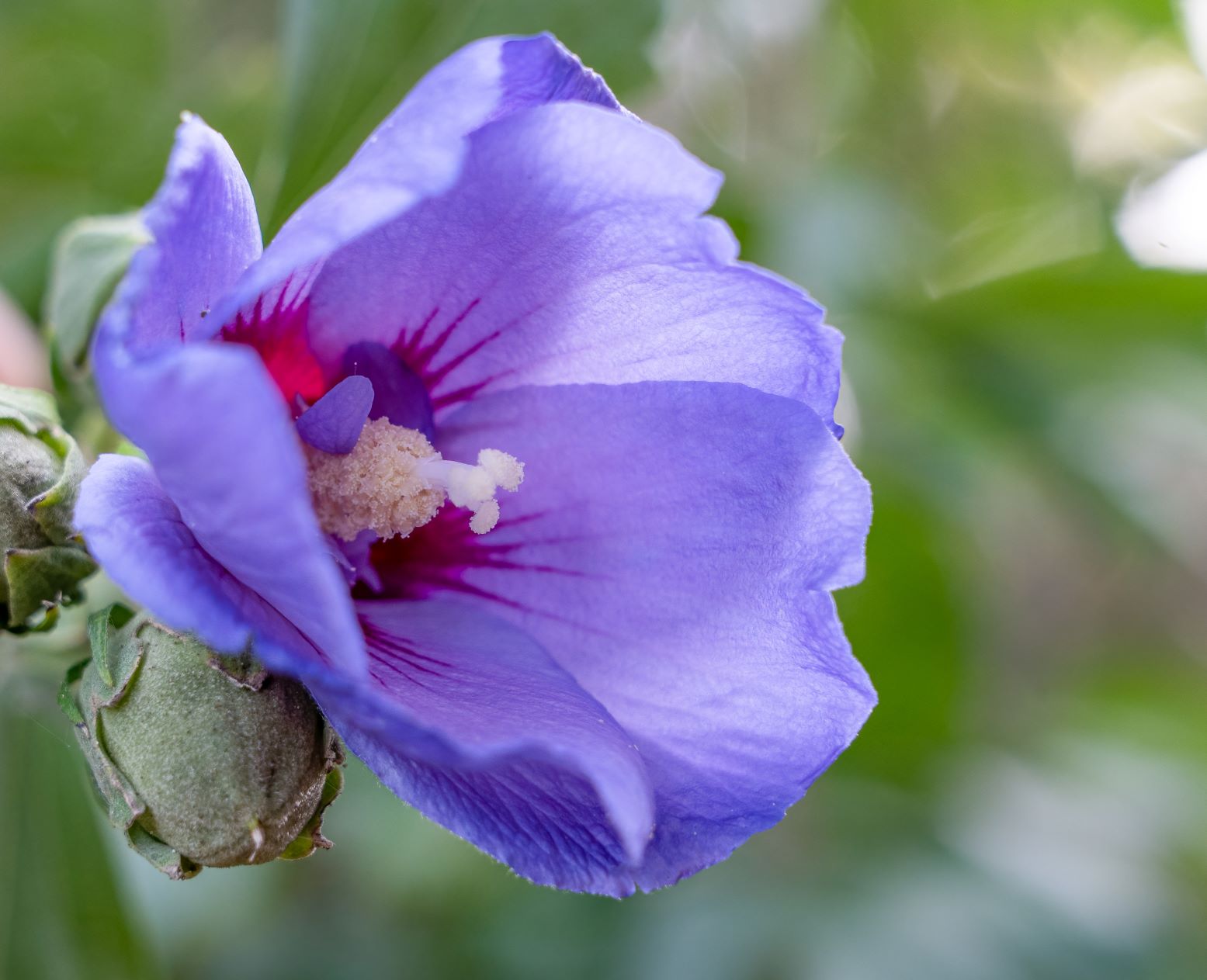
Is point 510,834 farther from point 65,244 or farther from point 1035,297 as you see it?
point 1035,297

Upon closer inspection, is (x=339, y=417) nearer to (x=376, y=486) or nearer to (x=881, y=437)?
(x=376, y=486)

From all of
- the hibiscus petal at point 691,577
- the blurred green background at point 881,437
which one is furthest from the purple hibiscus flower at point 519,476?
the blurred green background at point 881,437

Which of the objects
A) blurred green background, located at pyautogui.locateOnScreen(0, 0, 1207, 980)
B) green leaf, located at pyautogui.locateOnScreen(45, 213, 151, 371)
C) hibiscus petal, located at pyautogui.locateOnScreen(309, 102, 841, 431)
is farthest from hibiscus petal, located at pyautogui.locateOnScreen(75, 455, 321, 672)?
blurred green background, located at pyautogui.locateOnScreen(0, 0, 1207, 980)

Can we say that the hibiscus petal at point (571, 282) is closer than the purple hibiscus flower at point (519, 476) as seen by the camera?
No

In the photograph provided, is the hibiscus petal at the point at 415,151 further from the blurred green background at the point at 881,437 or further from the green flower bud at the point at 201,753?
the blurred green background at the point at 881,437

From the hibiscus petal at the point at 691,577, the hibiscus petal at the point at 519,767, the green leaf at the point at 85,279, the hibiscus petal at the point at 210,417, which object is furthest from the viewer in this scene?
the green leaf at the point at 85,279

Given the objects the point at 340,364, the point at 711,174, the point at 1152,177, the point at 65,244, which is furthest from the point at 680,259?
the point at 1152,177

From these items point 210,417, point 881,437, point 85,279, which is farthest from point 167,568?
point 881,437
